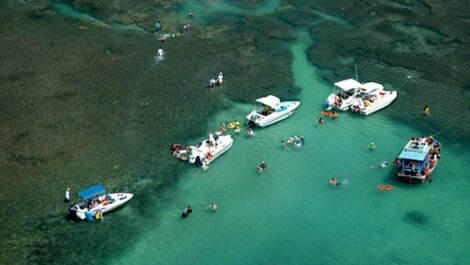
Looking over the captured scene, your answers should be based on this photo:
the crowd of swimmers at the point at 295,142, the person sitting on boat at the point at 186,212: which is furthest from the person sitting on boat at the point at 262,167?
the person sitting on boat at the point at 186,212

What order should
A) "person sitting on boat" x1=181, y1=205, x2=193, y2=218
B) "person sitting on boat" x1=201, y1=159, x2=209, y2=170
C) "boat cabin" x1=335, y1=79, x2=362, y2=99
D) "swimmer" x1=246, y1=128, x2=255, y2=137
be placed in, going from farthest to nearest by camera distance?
"boat cabin" x1=335, y1=79, x2=362, y2=99, "swimmer" x1=246, y1=128, x2=255, y2=137, "person sitting on boat" x1=201, y1=159, x2=209, y2=170, "person sitting on boat" x1=181, y1=205, x2=193, y2=218

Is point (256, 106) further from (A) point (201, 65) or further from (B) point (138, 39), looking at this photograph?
(B) point (138, 39)

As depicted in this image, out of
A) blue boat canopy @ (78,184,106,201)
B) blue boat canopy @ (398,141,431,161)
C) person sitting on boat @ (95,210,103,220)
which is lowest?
person sitting on boat @ (95,210,103,220)

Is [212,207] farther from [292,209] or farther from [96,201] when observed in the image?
[96,201]

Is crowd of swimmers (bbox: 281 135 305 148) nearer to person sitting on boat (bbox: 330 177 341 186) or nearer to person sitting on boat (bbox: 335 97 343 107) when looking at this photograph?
person sitting on boat (bbox: 330 177 341 186)

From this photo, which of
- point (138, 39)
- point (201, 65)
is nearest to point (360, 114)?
point (201, 65)

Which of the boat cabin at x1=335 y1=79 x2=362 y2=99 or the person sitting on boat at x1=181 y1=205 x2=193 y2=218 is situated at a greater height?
the boat cabin at x1=335 y1=79 x2=362 y2=99

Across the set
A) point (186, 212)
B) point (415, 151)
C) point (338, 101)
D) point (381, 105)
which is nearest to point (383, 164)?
point (415, 151)

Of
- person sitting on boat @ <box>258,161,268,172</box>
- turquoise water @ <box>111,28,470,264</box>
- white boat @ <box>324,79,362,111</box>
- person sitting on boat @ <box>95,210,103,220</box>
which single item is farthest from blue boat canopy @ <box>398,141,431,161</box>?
person sitting on boat @ <box>95,210,103,220</box>
